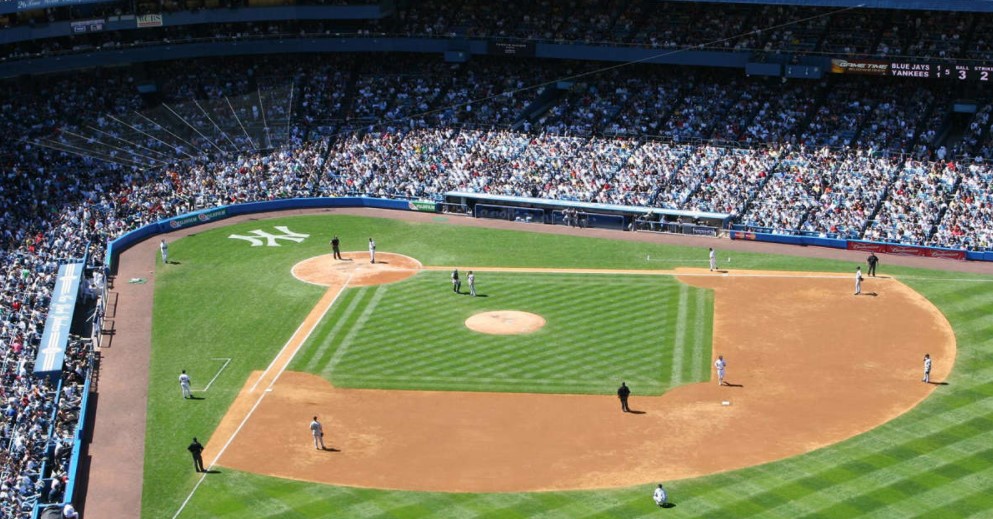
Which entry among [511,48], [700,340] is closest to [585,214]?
[511,48]

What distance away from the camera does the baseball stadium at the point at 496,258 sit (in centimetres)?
3719

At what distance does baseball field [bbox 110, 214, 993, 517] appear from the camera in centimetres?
3547

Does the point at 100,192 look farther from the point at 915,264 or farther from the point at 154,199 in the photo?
the point at 915,264

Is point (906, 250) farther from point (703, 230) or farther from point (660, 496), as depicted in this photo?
point (660, 496)

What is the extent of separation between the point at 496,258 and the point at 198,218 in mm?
19244

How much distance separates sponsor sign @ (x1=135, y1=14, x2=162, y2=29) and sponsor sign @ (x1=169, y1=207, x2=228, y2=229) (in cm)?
1378

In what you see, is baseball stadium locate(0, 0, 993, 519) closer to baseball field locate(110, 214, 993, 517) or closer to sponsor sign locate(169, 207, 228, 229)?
baseball field locate(110, 214, 993, 517)

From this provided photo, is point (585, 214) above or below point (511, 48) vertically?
below

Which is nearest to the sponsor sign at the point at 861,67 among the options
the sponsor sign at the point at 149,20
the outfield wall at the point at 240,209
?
the outfield wall at the point at 240,209

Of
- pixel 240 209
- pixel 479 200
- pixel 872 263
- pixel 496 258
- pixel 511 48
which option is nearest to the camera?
pixel 872 263

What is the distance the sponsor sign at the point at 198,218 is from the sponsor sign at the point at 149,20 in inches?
542

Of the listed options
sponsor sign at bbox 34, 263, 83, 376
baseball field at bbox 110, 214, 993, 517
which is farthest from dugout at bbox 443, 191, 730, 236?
sponsor sign at bbox 34, 263, 83, 376

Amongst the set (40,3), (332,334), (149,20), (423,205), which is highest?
(40,3)

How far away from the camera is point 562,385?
143ft
